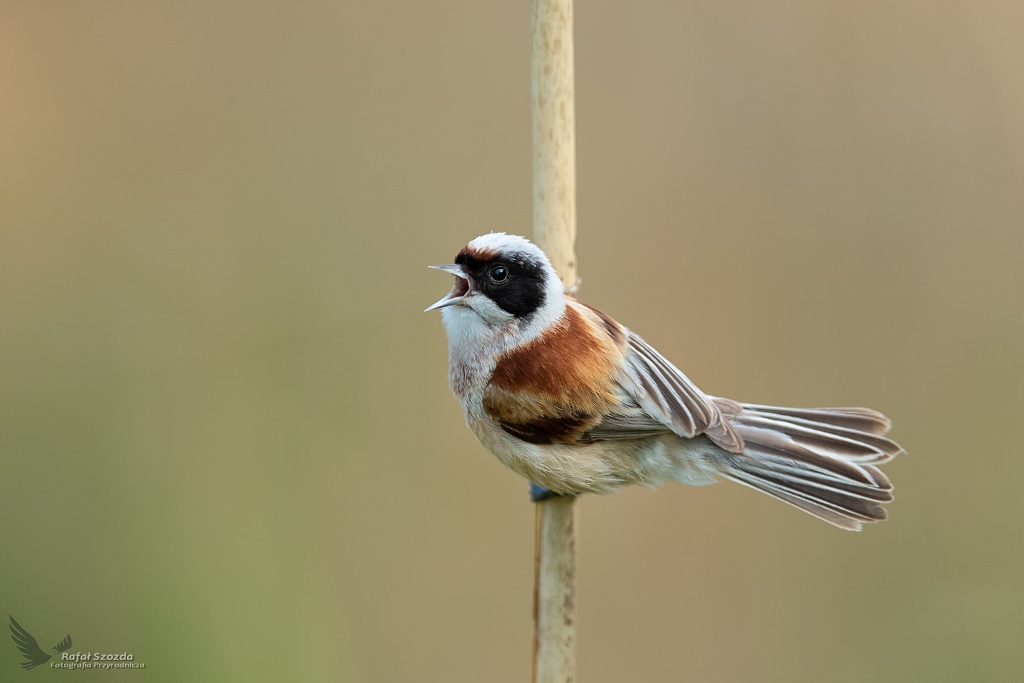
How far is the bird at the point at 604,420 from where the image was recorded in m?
2.48

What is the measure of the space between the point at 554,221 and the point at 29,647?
2111 mm

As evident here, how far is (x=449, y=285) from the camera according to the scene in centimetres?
387

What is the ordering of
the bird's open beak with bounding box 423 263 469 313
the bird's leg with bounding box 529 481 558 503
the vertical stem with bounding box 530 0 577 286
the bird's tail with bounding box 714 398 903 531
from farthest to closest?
the bird's leg with bounding box 529 481 558 503 < the bird's tail with bounding box 714 398 903 531 < the bird's open beak with bounding box 423 263 469 313 < the vertical stem with bounding box 530 0 577 286

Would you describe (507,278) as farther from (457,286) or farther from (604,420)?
(604,420)

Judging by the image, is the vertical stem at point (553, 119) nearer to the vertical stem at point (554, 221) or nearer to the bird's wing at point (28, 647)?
the vertical stem at point (554, 221)

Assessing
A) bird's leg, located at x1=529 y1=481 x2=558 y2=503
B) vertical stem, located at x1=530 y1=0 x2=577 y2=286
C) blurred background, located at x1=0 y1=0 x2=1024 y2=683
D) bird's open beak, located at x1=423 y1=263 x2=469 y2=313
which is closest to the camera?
vertical stem, located at x1=530 y1=0 x2=577 y2=286

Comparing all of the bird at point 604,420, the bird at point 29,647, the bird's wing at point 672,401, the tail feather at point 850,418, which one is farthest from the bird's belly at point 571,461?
the bird at point 29,647

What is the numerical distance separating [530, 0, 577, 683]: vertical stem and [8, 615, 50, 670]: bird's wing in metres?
1.58

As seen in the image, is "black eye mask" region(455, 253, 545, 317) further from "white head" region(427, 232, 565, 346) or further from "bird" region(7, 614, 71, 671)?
"bird" region(7, 614, 71, 671)

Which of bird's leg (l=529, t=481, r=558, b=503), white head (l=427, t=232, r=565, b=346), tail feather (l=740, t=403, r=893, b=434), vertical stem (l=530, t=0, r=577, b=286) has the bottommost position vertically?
bird's leg (l=529, t=481, r=558, b=503)

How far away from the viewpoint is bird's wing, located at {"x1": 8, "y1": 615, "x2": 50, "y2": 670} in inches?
103

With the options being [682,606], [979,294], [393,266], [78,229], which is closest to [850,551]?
[682,606]
